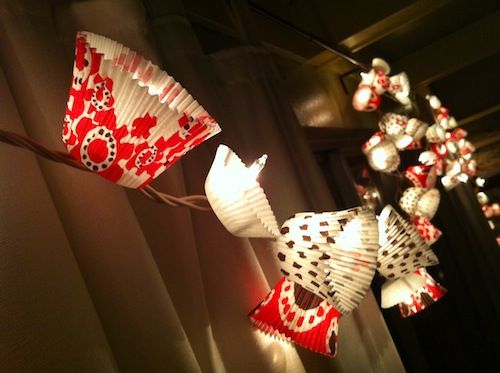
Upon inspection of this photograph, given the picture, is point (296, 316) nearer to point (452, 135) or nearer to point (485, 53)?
point (452, 135)

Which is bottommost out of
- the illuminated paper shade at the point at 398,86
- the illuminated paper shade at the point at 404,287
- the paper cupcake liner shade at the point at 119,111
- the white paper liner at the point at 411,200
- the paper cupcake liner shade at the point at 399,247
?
the illuminated paper shade at the point at 404,287

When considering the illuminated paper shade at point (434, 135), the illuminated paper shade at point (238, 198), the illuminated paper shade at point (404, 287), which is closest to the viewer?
the illuminated paper shade at point (238, 198)

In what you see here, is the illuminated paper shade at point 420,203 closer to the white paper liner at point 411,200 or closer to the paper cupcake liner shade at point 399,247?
the white paper liner at point 411,200

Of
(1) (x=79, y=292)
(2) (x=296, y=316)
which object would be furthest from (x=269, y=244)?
(1) (x=79, y=292)

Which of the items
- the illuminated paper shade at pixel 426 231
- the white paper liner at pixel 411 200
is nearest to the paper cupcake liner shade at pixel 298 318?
the illuminated paper shade at pixel 426 231

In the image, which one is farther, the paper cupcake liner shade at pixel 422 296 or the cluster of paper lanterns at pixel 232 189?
the paper cupcake liner shade at pixel 422 296

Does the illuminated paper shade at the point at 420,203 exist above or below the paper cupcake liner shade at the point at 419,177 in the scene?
below

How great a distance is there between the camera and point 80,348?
46cm

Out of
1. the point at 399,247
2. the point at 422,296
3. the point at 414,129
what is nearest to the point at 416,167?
the point at 414,129

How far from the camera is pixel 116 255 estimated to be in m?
0.56

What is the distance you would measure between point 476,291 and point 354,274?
2.50 metres

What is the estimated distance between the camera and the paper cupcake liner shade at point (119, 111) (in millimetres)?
437

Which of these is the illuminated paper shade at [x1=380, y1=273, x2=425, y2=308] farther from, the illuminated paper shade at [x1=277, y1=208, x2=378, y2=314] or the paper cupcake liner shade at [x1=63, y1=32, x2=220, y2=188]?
the paper cupcake liner shade at [x1=63, y1=32, x2=220, y2=188]

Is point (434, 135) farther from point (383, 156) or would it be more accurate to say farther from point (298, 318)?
point (298, 318)
